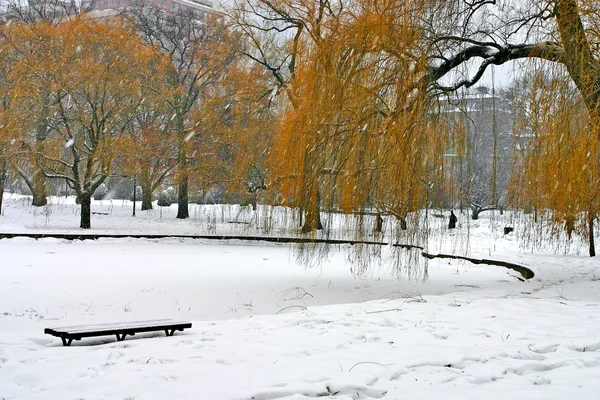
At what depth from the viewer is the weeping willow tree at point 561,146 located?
7898mm

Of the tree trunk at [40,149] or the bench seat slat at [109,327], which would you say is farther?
the tree trunk at [40,149]

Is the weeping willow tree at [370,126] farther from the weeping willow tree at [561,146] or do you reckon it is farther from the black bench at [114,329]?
the black bench at [114,329]

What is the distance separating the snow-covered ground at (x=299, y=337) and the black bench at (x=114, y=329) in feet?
0.36

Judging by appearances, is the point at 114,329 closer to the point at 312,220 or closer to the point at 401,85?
the point at 312,220

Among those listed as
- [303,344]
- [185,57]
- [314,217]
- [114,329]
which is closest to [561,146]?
[314,217]

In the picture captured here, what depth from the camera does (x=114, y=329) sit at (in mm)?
5484

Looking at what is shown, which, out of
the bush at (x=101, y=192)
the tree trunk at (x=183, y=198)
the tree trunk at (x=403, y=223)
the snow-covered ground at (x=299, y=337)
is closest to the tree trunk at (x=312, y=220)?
the snow-covered ground at (x=299, y=337)

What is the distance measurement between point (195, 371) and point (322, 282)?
23.5ft

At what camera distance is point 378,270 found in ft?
41.1

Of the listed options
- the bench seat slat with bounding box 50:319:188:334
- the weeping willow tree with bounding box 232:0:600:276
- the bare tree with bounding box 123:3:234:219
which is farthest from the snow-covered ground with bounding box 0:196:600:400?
the bare tree with bounding box 123:3:234:219

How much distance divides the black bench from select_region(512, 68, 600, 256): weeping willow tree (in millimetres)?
5318

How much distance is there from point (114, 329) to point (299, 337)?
167 cm

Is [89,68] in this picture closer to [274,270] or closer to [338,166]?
[274,270]

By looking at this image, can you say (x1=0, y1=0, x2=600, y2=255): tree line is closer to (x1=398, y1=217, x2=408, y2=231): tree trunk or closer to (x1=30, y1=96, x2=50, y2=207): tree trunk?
(x1=398, y1=217, x2=408, y2=231): tree trunk
